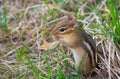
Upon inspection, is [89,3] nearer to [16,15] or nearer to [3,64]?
[16,15]

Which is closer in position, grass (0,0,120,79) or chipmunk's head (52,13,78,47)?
chipmunk's head (52,13,78,47)

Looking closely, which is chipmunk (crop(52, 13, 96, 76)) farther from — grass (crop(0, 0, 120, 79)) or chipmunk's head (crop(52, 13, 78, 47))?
grass (crop(0, 0, 120, 79))

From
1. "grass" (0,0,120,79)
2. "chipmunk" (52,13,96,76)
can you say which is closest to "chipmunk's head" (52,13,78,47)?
"chipmunk" (52,13,96,76)

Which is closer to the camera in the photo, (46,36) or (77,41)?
(77,41)

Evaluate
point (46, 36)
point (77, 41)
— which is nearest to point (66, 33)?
point (77, 41)

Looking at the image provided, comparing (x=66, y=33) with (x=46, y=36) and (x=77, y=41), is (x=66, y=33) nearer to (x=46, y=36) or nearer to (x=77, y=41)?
(x=77, y=41)

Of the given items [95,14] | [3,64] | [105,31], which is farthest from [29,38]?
[105,31]

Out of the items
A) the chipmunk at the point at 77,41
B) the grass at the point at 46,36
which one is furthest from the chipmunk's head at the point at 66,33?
the grass at the point at 46,36
